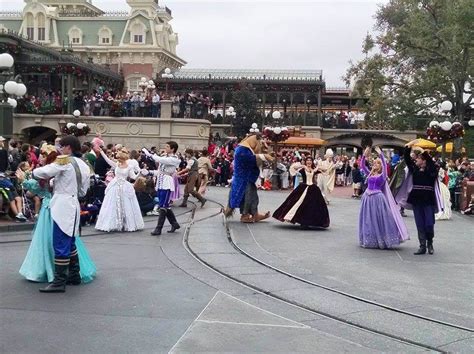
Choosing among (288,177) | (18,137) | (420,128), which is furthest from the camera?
(420,128)

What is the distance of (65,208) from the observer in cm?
712

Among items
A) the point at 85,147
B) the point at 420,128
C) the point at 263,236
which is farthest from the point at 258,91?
the point at 263,236

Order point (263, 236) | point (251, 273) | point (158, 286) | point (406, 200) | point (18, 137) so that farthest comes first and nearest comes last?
point (18, 137) → point (263, 236) → point (406, 200) → point (251, 273) → point (158, 286)

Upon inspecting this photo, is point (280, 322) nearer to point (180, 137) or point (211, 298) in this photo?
point (211, 298)

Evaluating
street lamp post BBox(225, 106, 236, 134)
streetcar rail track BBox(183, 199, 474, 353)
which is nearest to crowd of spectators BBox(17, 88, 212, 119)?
street lamp post BBox(225, 106, 236, 134)

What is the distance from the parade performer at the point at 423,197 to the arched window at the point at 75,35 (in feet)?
164

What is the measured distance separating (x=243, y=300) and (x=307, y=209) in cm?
617

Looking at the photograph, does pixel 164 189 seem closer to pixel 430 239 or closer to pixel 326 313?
pixel 430 239

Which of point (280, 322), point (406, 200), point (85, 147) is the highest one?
point (85, 147)

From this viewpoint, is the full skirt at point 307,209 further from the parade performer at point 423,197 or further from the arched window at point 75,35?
the arched window at point 75,35

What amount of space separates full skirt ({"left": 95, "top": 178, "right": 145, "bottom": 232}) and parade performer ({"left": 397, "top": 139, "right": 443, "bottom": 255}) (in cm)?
509

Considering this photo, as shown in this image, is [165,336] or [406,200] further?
[406,200]

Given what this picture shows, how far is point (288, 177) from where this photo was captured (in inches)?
1148

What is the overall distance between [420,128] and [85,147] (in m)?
35.3
